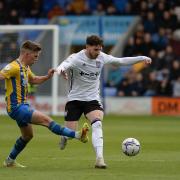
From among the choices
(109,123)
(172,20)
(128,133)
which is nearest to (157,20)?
(172,20)

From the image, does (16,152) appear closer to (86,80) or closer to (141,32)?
(86,80)

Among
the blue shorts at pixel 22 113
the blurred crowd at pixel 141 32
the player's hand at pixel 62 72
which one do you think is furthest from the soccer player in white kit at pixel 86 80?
the blurred crowd at pixel 141 32

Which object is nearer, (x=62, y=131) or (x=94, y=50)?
(x=62, y=131)

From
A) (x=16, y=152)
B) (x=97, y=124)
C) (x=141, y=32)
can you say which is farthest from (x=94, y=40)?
(x=141, y=32)

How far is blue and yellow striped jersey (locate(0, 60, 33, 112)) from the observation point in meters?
10.6

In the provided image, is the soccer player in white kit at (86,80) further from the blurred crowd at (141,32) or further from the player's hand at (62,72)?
the blurred crowd at (141,32)

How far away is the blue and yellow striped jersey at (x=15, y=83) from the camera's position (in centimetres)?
1057

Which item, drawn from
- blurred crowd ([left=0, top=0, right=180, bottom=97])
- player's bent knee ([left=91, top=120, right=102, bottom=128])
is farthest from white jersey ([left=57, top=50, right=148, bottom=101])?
blurred crowd ([left=0, top=0, right=180, bottom=97])

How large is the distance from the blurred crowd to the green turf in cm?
569

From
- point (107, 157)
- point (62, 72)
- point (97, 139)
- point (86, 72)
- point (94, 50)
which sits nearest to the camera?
point (62, 72)

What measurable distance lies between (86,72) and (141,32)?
55.2 ft

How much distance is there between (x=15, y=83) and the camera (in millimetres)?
10656

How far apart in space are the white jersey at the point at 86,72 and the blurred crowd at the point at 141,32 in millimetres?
13850

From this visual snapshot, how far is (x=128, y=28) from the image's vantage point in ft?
96.7
